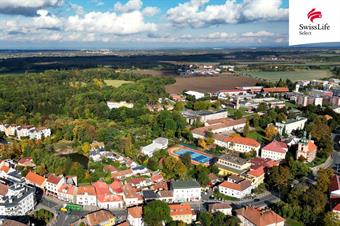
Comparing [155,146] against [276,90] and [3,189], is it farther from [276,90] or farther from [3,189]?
[276,90]

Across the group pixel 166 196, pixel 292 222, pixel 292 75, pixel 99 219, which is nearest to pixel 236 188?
pixel 292 222

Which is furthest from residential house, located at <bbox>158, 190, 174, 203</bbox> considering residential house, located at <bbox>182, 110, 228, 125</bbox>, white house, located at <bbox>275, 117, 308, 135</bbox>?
white house, located at <bbox>275, 117, 308, 135</bbox>

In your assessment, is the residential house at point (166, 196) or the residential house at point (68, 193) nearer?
the residential house at point (166, 196)

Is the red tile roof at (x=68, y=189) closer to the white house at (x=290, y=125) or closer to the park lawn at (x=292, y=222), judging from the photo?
the park lawn at (x=292, y=222)

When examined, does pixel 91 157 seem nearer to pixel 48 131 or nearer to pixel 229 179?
pixel 48 131

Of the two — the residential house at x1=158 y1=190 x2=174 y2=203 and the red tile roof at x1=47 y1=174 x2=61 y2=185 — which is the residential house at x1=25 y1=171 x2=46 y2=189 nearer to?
the red tile roof at x1=47 y1=174 x2=61 y2=185

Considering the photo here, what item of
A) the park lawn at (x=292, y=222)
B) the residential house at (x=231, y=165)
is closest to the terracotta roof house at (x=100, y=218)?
the residential house at (x=231, y=165)

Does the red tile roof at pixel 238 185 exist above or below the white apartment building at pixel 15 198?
below
